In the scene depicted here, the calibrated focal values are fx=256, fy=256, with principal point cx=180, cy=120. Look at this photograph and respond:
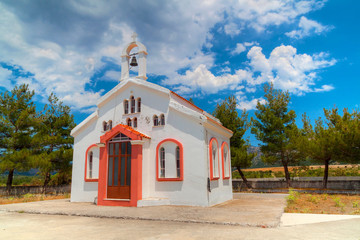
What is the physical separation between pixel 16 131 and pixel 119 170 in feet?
43.1

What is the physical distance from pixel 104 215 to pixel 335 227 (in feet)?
26.1

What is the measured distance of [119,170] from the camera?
13.6 metres

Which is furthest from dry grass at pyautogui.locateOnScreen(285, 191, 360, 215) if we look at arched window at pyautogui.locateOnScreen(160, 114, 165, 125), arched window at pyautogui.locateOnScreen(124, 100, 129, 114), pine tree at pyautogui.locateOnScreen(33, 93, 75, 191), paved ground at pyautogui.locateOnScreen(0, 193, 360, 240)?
pine tree at pyautogui.locateOnScreen(33, 93, 75, 191)

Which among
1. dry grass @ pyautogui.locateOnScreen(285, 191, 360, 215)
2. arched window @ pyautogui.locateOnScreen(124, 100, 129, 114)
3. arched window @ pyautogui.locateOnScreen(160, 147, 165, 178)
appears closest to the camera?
dry grass @ pyautogui.locateOnScreen(285, 191, 360, 215)

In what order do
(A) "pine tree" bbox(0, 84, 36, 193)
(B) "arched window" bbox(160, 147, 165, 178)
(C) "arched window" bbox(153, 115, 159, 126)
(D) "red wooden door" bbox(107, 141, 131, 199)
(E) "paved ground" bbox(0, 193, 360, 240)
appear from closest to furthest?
(E) "paved ground" bbox(0, 193, 360, 240) < (D) "red wooden door" bbox(107, 141, 131, 199) < (B) "arched window" bbox(160, 147, 165, 178) < (C) "arched window" bbox(153, 115, 159, 126) < (A) "pine tree" bbox(0, 84, 36, 193)

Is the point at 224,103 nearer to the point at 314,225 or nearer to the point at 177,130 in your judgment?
the point at 177,130

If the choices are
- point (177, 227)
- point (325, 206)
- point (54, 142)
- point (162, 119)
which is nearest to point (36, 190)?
point (54, 142)

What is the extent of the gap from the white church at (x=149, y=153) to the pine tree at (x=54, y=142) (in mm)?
6991

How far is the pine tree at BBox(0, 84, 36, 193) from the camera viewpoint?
20.0m

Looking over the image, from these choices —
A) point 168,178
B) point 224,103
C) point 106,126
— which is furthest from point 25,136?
point 224,103

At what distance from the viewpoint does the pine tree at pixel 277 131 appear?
80.2 ft

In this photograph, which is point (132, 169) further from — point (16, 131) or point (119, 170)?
Answer: point (16, 131)

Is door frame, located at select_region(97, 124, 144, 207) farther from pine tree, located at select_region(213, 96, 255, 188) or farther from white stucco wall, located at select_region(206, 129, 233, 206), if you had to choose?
pine tree, located at select_region(213, 96, 255, 188)

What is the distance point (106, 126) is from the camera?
16031mm
